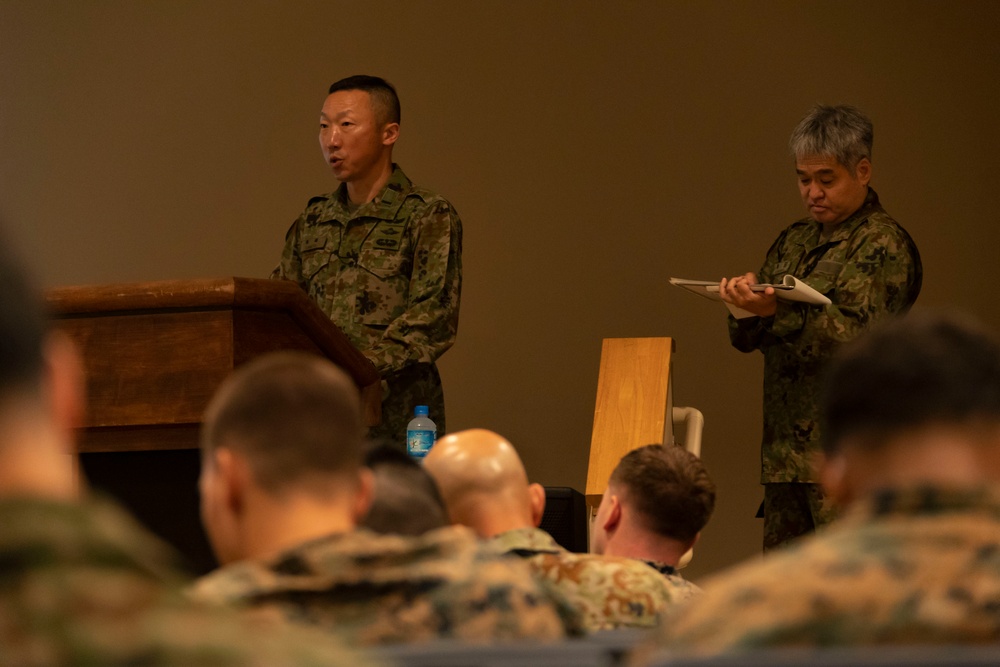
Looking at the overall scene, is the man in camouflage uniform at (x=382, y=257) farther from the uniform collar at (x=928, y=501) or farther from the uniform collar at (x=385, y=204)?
the uniform collar at (x=928, y=501)

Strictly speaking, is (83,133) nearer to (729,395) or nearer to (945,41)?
(729,395)

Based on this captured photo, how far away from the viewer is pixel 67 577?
849 mm

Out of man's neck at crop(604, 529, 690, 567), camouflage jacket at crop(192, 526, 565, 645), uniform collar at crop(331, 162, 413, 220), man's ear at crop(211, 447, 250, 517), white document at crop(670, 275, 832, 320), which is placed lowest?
man's neck at crop(604, 529, 690, 567)

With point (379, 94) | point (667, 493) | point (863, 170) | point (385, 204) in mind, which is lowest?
point (667, 493)

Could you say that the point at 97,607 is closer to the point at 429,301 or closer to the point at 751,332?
the point at 429,301

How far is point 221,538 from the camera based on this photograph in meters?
1.52

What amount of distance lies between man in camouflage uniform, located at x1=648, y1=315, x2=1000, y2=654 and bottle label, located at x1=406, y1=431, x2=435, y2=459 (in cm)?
235

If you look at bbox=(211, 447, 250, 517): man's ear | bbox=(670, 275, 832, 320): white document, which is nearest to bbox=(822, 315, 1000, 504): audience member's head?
bbox=(211, 447, 250, 517): man's ear

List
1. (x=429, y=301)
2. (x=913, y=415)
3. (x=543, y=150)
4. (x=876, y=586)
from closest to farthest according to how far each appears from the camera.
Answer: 1. (x=876, y=586)
2. (x=913, y=415)
3. (x=429, y=301)
4. (x=543, y=150)

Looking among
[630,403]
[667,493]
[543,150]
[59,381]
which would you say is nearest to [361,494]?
[59,381]

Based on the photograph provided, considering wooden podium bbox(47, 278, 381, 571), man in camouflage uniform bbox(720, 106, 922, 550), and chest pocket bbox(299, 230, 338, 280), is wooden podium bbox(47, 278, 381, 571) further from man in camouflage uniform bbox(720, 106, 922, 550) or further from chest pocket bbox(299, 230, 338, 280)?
man in camouflage uniform bbox(720, 106, 922, 550)

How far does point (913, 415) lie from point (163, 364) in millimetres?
1827

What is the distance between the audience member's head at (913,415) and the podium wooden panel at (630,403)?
278 centimetres

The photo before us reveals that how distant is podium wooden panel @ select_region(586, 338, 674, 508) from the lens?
4225 mm
